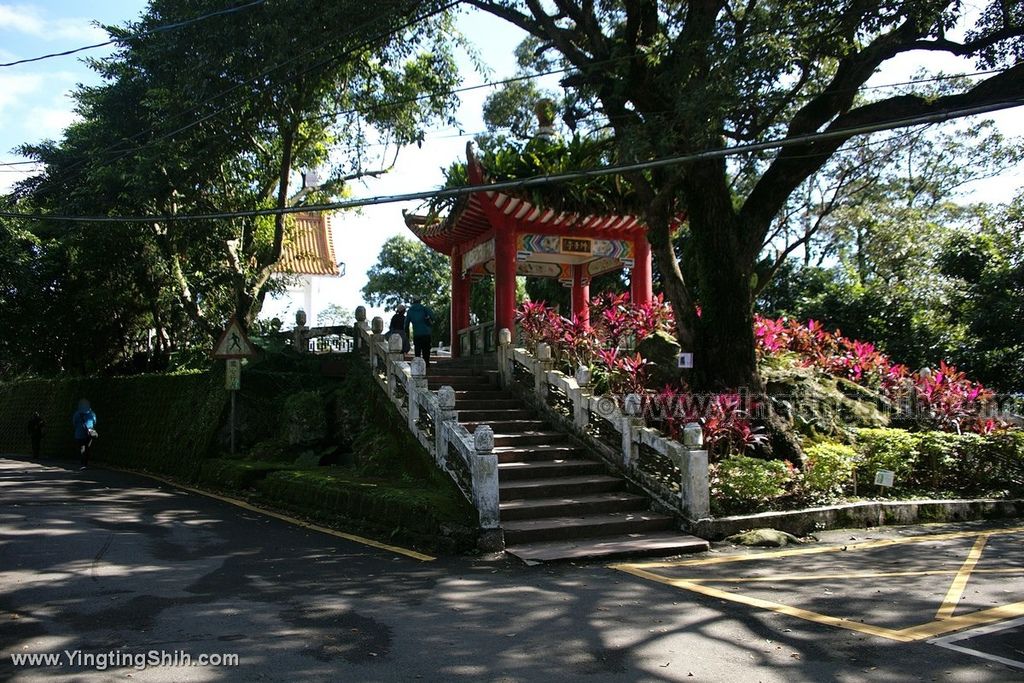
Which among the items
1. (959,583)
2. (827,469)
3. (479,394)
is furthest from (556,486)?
(959,583)

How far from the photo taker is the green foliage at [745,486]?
9227mm

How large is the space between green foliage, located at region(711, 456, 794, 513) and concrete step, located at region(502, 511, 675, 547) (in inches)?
28.4

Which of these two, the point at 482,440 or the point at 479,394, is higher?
the point at 479,394

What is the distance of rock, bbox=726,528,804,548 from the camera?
28.2 ft

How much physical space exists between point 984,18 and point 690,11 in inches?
143

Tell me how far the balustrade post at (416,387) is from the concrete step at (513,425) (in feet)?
2.52

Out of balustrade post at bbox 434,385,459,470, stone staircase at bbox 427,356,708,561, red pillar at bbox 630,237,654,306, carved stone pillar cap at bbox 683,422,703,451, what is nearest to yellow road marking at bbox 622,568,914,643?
stone staircase at bbox 427,356,708,561

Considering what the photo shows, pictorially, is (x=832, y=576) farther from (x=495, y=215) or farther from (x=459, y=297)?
(x=459, y=297)

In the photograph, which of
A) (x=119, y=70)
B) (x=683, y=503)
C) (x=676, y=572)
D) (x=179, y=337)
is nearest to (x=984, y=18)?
(x=683, y=503)

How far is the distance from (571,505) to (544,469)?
3.19 ft

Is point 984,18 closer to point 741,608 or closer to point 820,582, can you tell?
point 820,582

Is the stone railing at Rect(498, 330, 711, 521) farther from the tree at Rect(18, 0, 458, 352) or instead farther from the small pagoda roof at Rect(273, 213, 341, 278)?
the small pagoda roof at Rect(273, 213, 341, 278)

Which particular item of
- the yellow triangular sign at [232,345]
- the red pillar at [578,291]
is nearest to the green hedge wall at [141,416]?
the yellow triangular sign at [232,345]

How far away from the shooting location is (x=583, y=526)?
28.2ft
